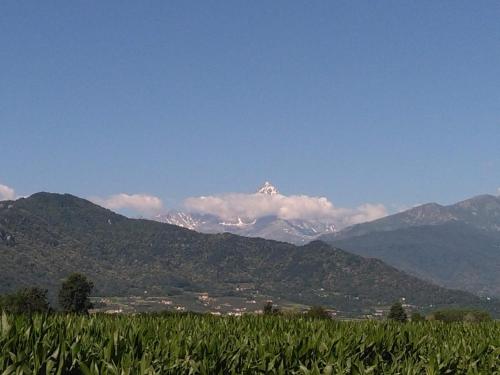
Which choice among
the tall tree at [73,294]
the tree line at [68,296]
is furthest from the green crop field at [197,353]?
the tree line at [68,296]

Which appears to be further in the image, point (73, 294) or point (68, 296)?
point (73, 294)

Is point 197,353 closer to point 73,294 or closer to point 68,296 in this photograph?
point 73,294

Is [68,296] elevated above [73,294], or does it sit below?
below

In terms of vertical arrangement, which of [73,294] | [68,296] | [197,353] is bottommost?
[68,296]

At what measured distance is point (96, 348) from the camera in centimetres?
1060

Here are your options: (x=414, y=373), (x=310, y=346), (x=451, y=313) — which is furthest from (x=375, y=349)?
(x=451, y=313)

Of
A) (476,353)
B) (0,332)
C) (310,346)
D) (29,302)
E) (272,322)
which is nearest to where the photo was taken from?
(0,332)

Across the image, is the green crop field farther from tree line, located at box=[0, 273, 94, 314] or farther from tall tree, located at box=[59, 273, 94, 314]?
tree line, located at box=[0, 273, 94, 314]

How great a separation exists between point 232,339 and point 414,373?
4.41 metres

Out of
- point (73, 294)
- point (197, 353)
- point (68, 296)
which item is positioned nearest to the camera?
point (197, 353)

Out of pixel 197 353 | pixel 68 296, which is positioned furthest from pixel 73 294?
pixel 197 353

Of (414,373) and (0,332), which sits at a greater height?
(0,332)

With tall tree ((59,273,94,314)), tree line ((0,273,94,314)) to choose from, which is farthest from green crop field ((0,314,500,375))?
tree line ((0,273,94,314))

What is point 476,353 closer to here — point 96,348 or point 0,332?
point 96,348
